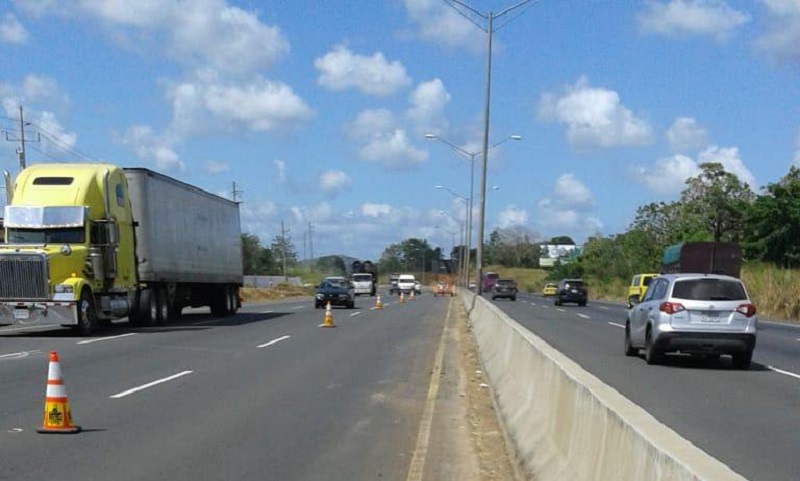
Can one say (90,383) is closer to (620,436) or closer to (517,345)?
(517,345)

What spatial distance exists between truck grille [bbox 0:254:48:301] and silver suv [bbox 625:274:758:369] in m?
14.5

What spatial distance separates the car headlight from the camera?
25.2m

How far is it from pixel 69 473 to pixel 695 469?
633 cm

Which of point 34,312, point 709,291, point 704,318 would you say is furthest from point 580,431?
point 34,312

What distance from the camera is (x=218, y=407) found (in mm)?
13375

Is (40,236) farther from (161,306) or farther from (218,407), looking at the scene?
(218,407)

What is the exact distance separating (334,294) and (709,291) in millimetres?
30673

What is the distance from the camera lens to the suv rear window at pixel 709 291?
731 inches

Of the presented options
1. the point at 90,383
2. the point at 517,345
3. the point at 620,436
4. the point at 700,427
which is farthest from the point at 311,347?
the point at 620,436

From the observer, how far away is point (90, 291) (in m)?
26.2

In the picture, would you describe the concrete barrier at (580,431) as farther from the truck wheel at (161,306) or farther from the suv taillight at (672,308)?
the truck wheel at (161,306)

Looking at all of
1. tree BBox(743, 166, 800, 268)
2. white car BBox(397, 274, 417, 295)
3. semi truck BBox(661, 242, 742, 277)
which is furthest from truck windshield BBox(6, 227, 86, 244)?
white car BBox(397, 274, 417, 295)

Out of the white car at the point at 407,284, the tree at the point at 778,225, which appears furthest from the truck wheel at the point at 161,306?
the white car at the point at 407,284

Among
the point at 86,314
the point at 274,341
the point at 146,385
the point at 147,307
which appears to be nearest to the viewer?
the point at 146,385
